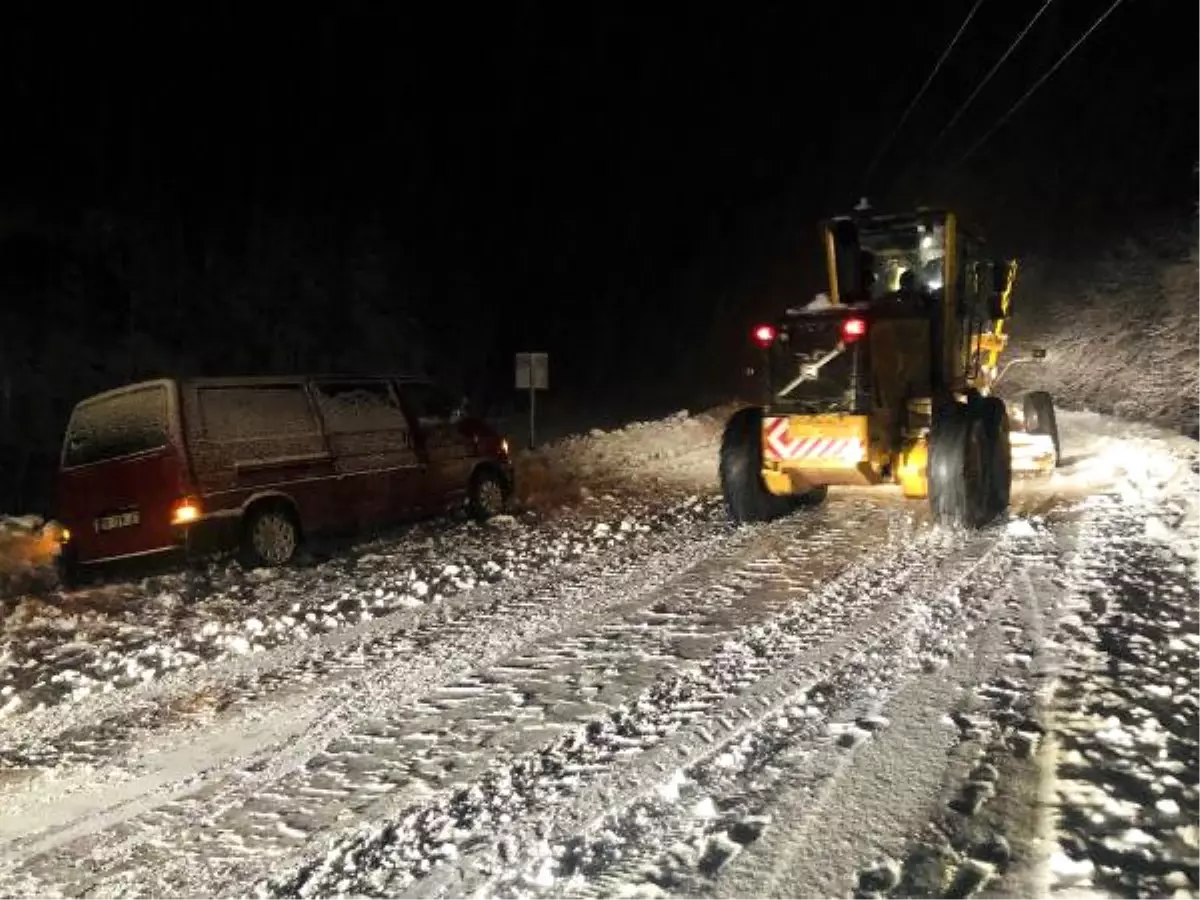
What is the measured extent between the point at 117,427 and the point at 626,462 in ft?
30.9

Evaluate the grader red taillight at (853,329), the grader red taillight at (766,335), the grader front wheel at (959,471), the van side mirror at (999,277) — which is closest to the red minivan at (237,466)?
the grader red taillight at (766,335)

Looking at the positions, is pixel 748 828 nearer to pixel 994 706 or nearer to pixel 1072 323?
pixel 994 706

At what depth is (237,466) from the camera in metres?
9.35

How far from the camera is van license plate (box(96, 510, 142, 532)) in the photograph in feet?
29.5

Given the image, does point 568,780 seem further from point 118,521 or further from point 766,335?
point 766,335

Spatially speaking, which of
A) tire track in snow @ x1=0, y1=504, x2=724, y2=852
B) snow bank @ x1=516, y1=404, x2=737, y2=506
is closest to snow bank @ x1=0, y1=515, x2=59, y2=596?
tire track in snow @ x1=0, y1=504, x2=724, y2=852

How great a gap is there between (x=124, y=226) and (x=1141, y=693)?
29.4 meters

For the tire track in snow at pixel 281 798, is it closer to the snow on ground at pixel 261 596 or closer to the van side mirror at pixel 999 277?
the snow on ground at pixel 261 596

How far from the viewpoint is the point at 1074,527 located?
9672 millimetres

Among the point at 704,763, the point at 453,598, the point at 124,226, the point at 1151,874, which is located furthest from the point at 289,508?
the point at 124,226

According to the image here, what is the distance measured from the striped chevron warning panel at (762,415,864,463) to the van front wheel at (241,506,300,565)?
4.81 m

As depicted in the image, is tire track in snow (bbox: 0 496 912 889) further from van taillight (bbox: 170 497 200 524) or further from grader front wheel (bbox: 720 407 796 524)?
grader front wheel (bbox: 720 407 796 524)

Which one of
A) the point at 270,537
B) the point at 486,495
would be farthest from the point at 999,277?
the point at 270,537

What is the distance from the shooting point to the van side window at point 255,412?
9305mm
